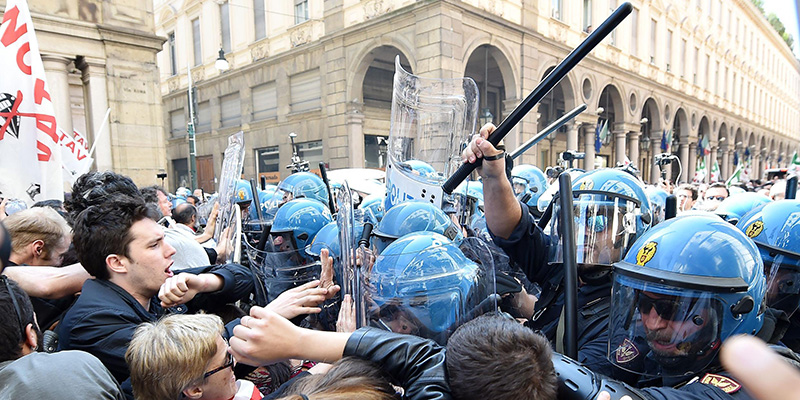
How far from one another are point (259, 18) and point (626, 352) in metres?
24.1

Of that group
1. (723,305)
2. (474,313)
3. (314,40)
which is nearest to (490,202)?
(474,313)

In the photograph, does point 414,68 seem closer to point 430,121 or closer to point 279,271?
point 430,121

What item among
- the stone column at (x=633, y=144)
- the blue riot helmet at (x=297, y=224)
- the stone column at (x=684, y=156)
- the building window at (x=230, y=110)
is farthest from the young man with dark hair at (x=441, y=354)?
the stone column at (x=684, y=156)

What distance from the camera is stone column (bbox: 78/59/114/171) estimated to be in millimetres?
10359

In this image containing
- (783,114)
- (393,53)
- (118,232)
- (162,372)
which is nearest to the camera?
(162,372)

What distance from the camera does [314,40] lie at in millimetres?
19078

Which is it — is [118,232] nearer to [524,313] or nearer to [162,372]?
[162,372]

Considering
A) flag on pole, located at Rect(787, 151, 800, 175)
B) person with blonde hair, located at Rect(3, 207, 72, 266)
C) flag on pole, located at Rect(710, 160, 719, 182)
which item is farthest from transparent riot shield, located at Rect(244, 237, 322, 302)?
flag on pole, located at Rect(710, 160, 719, 182)

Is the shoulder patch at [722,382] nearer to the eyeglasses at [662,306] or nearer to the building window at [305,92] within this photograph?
the eyeglasses at [662,306]

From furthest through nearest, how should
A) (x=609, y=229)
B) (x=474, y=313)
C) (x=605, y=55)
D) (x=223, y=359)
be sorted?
(x=605, y=55), (x=609, y=229), (x=474, y=313), (x=223, y=359)

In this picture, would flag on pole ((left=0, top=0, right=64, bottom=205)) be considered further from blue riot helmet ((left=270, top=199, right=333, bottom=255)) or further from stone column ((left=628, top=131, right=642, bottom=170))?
stone column ((left=628, top=131, right=642, bottom=170))

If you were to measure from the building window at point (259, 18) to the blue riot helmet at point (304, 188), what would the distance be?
1826 cm

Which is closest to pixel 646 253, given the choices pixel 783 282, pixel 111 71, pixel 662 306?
pixel 662 306

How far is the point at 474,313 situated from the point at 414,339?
1.99ft
